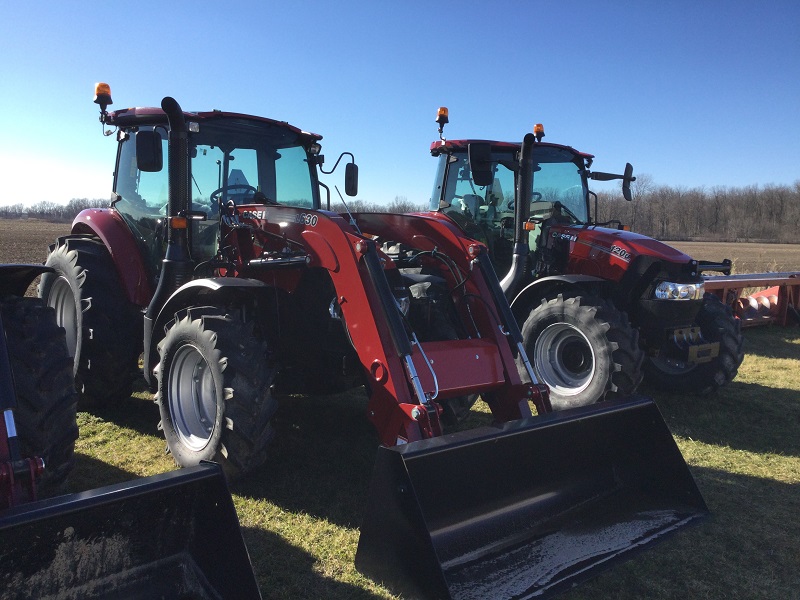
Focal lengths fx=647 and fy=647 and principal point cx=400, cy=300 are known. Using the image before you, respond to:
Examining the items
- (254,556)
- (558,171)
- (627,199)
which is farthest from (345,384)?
(627,199)

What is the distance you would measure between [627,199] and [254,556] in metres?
5.63

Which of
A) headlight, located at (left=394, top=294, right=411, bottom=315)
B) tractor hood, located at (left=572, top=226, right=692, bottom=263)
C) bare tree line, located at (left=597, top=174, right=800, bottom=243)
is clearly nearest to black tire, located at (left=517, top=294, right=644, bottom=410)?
tractor hood, located at (left=572, top=226, right=692, bottom=263)

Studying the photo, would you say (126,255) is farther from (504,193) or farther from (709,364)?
(709,364)

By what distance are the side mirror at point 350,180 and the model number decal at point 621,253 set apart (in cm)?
243

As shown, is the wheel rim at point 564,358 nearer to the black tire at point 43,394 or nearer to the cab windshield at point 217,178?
the cab windshield at point 217,178

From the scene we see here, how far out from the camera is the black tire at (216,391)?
3.61 m

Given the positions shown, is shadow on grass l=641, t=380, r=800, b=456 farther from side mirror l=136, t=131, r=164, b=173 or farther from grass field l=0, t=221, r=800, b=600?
side mirror l=136, t=131, r=164, b=173

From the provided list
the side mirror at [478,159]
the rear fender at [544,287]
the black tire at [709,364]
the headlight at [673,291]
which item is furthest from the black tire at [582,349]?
the side mirror at [478,159]

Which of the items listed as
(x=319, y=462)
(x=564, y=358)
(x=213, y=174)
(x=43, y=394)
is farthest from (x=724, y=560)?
(x=213, y=174)

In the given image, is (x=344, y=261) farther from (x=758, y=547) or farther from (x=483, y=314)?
(x=758, y=547)

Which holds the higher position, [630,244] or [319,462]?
[630,244]

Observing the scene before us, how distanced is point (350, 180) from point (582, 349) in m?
2.50

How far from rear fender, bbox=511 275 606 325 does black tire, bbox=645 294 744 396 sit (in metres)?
1.31

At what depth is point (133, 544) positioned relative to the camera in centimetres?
241
